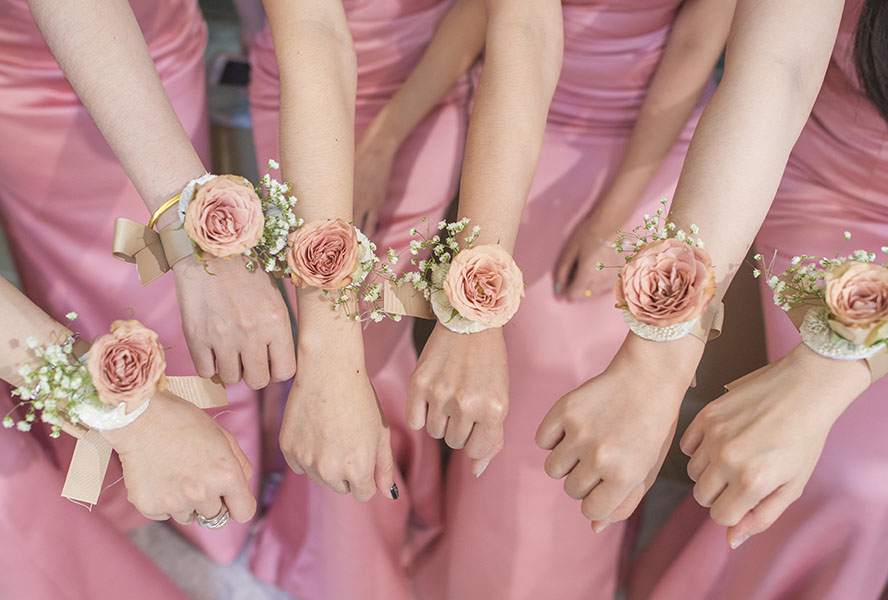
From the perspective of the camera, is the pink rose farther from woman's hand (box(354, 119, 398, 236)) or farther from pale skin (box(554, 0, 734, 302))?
woman's hand (box(354, 119, 398, 236))

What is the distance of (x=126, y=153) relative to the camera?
1.02 m

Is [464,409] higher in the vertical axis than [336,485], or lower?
higher

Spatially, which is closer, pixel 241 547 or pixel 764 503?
pixel 764 503

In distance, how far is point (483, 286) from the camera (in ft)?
2.91

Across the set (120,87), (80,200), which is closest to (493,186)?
(120,87)

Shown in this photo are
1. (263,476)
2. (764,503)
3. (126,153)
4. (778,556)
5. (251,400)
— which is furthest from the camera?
(263,476)

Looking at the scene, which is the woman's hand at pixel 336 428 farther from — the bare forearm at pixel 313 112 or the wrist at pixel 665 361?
the wrist at pixel 665 361

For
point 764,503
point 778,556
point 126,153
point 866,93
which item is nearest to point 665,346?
point 764,503

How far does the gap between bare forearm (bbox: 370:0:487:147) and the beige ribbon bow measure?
531 millimetres

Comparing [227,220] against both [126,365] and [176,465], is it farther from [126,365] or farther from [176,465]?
[176,465]

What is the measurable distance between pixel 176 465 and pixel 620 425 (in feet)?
2.13

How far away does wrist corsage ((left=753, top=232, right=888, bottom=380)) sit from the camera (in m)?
0.84

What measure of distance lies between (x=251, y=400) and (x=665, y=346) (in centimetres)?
92

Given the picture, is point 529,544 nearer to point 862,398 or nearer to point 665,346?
point 665,346
